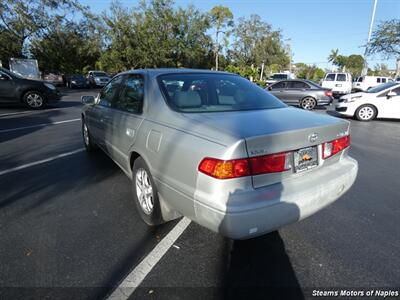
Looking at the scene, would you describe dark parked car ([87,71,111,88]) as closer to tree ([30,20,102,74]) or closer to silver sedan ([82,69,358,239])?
tree ([30,20,102,74])

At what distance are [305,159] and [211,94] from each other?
1.33 metres

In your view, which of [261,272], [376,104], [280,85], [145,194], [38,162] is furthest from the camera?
[280,85]

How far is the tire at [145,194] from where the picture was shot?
268cm

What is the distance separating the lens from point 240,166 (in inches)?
75.2

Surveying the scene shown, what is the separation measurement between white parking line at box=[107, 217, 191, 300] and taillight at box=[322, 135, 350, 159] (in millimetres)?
1582

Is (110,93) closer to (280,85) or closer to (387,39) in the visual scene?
(280,85)

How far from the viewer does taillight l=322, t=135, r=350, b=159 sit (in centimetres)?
245

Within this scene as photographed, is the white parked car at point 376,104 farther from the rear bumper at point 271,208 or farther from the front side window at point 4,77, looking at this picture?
the front side window at point 4,77

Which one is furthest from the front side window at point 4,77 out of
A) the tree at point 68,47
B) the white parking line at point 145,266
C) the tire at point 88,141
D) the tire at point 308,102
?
the tree at point 68,47

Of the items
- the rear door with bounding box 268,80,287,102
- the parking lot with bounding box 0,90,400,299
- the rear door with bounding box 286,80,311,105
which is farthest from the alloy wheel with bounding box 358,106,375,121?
the parking lot with bounding box 0,90,400,299

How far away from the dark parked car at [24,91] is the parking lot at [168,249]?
804 cm

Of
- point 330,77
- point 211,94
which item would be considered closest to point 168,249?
point 211,94

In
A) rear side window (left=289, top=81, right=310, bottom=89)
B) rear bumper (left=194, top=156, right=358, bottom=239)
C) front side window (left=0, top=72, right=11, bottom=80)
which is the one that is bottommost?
rear bumper (left=194, top=156, right=358, bottom=239)

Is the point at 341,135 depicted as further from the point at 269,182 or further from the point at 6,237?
the point at 6,237
